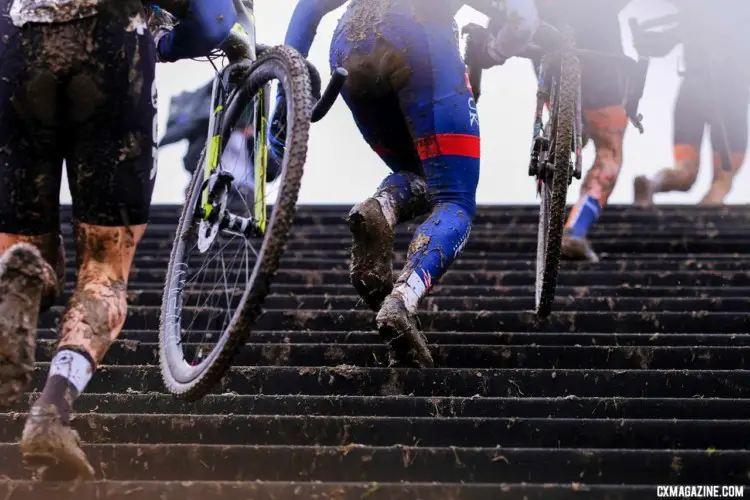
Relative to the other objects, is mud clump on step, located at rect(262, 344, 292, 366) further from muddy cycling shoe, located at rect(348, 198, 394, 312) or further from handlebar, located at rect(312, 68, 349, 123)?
handlebar, located at rect(312, 68, 349, 123)

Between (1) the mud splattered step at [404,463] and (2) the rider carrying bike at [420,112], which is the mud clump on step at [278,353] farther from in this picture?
(1) the mud splattered step at [404,463]

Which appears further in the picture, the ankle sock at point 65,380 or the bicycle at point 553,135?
the bicycle at point 553,135

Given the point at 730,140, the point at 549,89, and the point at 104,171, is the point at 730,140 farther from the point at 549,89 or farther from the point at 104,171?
the point at 104,171

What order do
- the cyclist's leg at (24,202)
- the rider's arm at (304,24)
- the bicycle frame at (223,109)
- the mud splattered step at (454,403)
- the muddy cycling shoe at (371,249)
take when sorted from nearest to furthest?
the cyclist's leg at (24,202), the mud splattered step at (454,403), the bicycle frame at (223,109), the muddy cycling shoe at (371,249), the rider's arm at (304,24)

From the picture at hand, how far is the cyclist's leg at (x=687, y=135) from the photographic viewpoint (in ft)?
32.9

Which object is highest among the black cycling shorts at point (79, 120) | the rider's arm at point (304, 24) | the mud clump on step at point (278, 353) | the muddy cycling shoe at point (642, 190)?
the muddy cycling shoe at point (642, 190)

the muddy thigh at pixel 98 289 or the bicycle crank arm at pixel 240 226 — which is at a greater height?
the bicycle crank arm at pixel 240 226

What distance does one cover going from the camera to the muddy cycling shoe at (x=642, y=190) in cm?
972

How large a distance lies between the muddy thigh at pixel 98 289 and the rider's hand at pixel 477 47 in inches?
80.4

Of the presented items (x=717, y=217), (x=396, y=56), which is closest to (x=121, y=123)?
(x=396, y=56)

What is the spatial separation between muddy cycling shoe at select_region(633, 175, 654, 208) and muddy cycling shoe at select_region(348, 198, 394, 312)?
516 centimetres

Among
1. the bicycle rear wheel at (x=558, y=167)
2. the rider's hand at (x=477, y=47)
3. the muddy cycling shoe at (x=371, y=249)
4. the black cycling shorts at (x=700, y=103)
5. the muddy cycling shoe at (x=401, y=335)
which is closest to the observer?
the muddy cycling shoe at (x=401, y=335)

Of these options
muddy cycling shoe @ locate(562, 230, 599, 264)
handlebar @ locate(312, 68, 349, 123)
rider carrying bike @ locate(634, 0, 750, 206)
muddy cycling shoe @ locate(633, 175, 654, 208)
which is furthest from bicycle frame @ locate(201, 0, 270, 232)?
rider carrying bike @ locate(634, 0, 750, 206)

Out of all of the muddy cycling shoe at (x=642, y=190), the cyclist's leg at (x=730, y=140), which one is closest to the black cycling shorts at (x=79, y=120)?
the muddy cycling shoe at (x=642, y=190)
